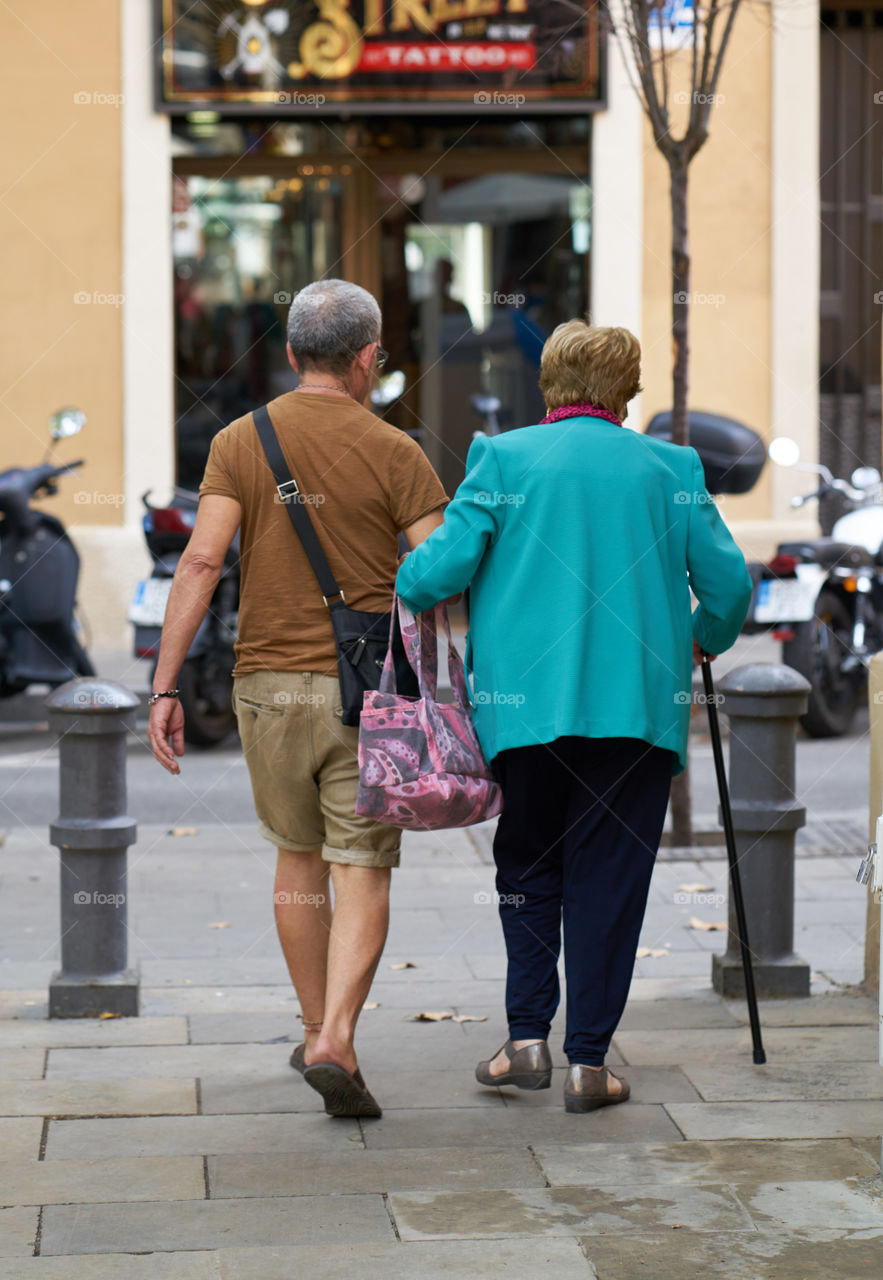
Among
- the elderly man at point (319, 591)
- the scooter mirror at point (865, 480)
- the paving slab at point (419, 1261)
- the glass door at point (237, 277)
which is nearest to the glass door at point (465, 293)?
the glass door at point (237, 277)

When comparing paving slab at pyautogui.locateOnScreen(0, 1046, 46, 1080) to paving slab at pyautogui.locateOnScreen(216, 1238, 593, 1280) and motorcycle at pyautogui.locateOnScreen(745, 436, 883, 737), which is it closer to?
paving slab at pyautogui.locateOnScreen(216, 1238, 593, 1280)

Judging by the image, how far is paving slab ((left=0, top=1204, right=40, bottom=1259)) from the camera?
3.13 m

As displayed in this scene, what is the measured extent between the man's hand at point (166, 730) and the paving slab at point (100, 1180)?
826 millimetres

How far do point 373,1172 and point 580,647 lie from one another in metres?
1.15

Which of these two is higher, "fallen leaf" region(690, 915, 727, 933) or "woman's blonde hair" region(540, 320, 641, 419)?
"woman's blonde hair" region(540, 320, 641, 419)

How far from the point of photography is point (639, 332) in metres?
13.4

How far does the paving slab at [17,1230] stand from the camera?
3127 millimetres

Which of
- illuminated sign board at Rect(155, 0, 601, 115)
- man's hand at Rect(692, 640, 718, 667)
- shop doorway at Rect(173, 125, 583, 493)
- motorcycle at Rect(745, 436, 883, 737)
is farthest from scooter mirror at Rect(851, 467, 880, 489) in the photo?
man's hand at Rect(692, 640, 718, 667)

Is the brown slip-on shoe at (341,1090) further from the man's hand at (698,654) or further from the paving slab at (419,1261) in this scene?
the man's hand at (698,654)

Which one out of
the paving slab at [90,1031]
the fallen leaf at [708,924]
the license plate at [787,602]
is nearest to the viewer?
the paving slab at [90,1031]

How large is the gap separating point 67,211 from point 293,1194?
10.6 m

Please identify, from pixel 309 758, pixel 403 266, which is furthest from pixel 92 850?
pixel 403 266

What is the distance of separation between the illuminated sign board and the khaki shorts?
9957mm

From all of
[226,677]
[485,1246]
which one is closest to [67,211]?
[226,677]
